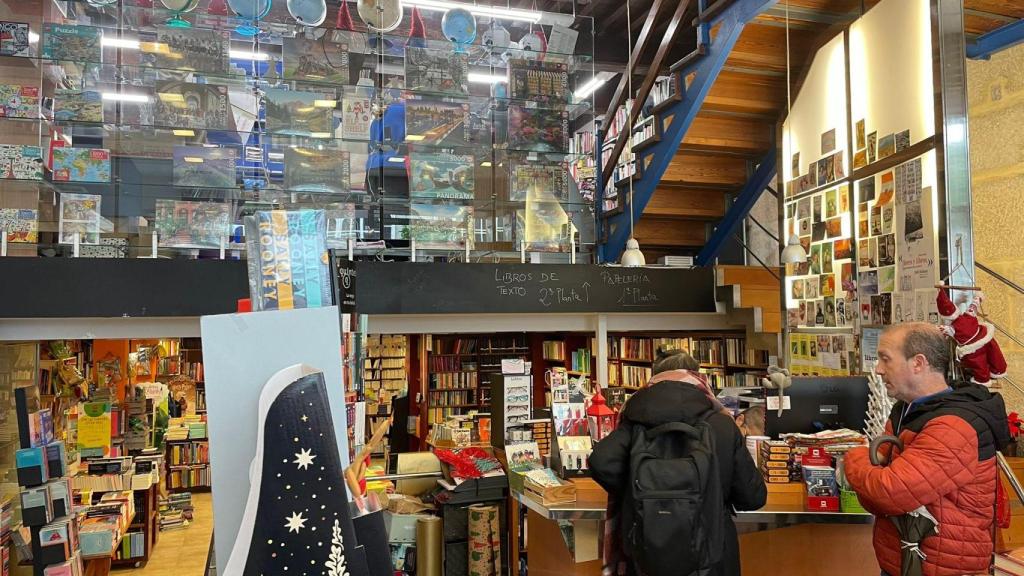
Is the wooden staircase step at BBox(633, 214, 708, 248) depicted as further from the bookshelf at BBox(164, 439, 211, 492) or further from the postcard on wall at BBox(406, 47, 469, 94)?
the bookshelf at BBox(164, 439, 211, 492)

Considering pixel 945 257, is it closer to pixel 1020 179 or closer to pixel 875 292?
pixel 875 292

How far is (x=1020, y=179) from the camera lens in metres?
5.05

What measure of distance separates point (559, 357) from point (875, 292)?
220 inches

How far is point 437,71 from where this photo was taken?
19.1 ft

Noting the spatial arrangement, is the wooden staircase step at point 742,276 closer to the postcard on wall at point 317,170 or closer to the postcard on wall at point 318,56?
the postcard on wall at point 317,170

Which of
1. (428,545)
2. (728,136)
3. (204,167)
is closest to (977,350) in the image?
(428,545)

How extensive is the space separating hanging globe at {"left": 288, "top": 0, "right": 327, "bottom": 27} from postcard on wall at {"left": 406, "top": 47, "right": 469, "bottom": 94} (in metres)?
0.70

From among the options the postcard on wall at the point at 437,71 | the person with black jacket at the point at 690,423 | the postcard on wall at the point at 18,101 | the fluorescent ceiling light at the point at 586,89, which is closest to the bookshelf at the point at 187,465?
the postcard on wall at the point at 18,101

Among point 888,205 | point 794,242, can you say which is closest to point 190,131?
point 794,242

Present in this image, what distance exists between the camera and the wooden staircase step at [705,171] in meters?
6.59

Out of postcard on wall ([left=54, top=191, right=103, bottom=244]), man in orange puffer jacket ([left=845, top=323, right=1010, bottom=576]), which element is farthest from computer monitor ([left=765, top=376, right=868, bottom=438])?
postcard on wall ([left=54, top=191, right=103, bottom=244])

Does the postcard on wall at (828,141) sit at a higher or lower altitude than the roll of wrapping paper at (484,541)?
higher

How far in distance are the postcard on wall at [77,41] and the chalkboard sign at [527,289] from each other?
7.79 feet

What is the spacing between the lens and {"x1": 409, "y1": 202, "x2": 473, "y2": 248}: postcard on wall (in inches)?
220
